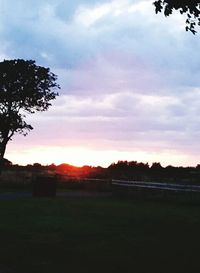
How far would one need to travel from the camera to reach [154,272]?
32.0 ft

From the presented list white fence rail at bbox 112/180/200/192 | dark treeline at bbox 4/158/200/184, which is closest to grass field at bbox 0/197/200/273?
white fence rail at bbox 112/180/200/192

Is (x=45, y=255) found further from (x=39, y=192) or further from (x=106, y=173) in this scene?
(x=106, y=173)

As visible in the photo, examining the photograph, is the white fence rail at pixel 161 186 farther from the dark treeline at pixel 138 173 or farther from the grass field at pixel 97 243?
the grass field at pixel 97 243

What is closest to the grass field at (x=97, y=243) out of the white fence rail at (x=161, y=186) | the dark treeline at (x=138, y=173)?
the white fence rail at (x=161, y=186)

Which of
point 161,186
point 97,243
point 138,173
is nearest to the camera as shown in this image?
point 97,243

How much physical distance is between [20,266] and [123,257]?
91.3 inches

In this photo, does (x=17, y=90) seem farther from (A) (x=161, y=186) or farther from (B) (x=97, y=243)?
(B) (x=97, y=243)

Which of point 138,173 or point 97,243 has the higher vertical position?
point 138,173

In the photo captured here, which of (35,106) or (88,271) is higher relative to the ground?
(35,106)

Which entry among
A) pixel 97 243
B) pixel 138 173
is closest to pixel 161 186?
pixel 138 173

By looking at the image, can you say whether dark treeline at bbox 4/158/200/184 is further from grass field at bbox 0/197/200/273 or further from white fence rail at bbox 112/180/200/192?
grass field at bbox 0/197/200/273

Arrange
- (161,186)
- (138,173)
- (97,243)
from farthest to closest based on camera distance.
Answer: (138,173) < (161,186) < (97,243)

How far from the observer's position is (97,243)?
44.2ft

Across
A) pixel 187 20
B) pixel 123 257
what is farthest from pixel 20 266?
pixel 187 20
